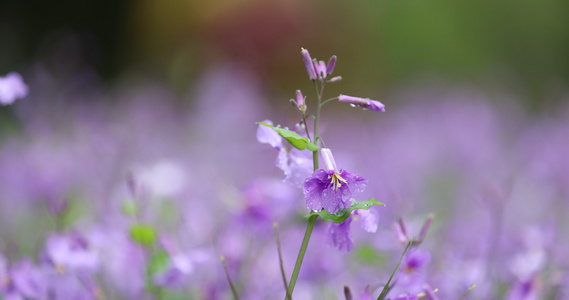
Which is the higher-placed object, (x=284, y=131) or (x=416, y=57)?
(x=416, y=57)

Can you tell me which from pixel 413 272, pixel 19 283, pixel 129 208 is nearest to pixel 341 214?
pixel 413 272

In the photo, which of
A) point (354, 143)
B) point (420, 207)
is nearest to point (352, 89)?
point (354, 143)

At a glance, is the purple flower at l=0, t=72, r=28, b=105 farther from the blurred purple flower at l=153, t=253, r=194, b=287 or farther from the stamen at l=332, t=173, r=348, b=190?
the stamen at l=332, t=173, r=348, b=190

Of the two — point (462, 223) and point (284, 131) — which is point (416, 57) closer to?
point (462, 223)

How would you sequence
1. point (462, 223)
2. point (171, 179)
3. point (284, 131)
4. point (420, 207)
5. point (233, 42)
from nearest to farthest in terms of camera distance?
1. point (284, 131)
2. point (171, 179)
3. point (462, 223)
4. point (420, 207)
5. point (233, 42)

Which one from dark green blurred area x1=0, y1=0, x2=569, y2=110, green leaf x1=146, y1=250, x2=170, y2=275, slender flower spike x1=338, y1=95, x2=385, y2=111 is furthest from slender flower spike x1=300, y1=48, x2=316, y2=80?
dark green blurred area x1=0, y1=0, x2=569, y2=110

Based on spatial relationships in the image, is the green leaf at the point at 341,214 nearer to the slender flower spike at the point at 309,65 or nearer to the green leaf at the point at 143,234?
the slender flower spike at the point at 309,65
